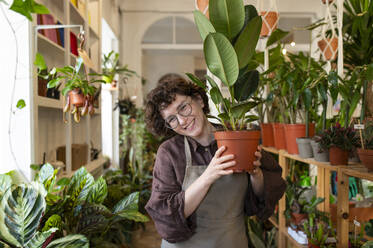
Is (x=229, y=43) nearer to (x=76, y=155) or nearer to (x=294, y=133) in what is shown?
(x=294, y=133)

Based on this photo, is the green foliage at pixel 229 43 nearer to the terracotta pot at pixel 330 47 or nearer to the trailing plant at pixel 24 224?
the trailing plant at pixel 24 224

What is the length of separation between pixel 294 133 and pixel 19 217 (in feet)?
5.47

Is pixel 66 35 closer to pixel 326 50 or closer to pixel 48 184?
pixel 48 184

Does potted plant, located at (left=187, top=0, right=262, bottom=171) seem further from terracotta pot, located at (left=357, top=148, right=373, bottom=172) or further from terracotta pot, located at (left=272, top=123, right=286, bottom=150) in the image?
terracotta pot, located at (left=272, top=123, right=286, bottom=150)

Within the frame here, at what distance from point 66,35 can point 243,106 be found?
2191 mm

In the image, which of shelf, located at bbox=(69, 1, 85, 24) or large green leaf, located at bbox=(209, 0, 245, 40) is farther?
shelf, located at bbox=(69, 1, 85, 24)

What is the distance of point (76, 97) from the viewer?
1.93 meters

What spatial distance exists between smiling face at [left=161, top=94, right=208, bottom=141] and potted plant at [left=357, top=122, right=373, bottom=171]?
2.31 feet

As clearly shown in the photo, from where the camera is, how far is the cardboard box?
2.82m

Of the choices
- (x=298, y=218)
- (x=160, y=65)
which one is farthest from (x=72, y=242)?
(x=160, y=65)

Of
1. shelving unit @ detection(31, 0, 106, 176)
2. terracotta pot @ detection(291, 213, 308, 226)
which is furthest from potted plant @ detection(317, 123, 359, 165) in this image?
shelving unit @ detection(31, 0, 106, 176)

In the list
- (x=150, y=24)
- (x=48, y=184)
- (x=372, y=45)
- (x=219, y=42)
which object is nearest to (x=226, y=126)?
(x=219, y=42)

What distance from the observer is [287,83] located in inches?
84.9

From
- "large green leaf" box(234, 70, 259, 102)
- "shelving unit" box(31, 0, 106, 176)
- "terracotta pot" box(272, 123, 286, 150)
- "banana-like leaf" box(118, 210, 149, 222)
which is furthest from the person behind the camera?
"terracotta pot" box(272, 123, 286, 150)
